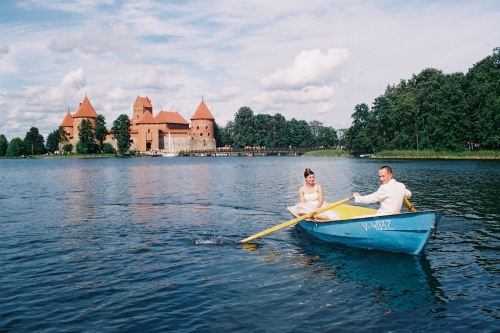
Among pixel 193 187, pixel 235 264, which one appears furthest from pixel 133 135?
pixel 235 264

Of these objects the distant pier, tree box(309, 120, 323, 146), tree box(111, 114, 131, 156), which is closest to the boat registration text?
tree box(111, 114, 131, 156)

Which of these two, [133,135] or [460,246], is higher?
[133,135]

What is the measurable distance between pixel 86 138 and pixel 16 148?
1292 inches

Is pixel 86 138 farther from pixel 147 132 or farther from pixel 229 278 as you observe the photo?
pixel 229 278

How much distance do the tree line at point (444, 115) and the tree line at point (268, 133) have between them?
43.3m

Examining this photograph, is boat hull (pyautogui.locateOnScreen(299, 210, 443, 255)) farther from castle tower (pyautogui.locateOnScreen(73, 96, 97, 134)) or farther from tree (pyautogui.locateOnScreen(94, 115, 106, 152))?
castle tower (pyautogui.locateOnScreen(73, 96, 97, 134))

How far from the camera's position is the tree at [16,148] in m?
125

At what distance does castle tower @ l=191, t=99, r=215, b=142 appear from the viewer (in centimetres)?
12606

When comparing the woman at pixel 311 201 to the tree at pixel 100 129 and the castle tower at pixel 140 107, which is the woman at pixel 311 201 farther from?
the castle tower at pixel 140 107

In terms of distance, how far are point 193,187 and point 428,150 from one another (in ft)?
155

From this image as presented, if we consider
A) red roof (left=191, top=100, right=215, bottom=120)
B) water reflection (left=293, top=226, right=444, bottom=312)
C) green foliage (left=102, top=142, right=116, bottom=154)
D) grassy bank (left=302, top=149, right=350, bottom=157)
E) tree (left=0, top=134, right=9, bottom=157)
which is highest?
red roof (left=191, top=100, right=215, bottom=120)

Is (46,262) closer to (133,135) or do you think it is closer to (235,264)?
(235,264)

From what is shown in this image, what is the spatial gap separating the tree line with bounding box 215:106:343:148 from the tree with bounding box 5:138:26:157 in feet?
185

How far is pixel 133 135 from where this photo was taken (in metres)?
124
